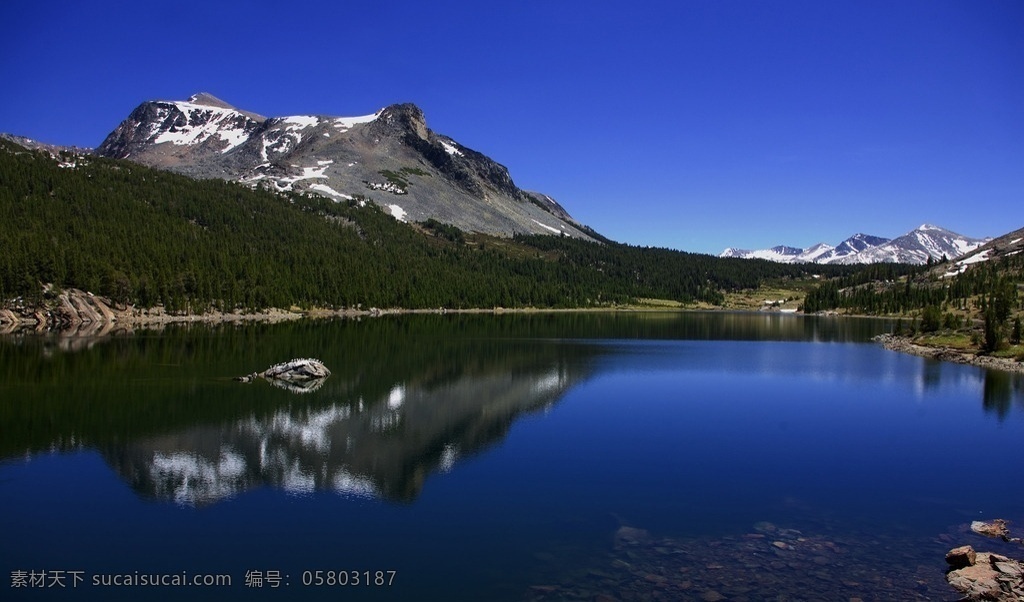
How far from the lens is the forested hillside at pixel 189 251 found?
10244 cm

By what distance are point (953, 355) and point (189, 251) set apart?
402ft

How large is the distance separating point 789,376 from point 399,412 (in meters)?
36.9

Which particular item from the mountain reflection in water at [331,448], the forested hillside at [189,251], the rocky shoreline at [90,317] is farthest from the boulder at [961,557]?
the forested hillside at [189,251]

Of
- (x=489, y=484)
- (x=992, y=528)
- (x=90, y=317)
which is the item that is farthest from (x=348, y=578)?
(x=90, y=317)

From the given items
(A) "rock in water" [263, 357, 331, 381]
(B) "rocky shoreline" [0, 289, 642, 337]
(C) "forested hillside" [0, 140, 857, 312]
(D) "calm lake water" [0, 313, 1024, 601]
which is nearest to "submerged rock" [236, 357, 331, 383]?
(A) "rock in water" [263, 357, 331, 381]

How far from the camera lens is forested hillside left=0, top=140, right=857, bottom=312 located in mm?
102438

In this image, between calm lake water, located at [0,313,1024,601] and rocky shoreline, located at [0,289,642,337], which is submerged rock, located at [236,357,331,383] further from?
rocky shoreline, located at [0,289,642,337]

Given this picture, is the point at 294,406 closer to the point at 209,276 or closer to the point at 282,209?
the point at 209,276

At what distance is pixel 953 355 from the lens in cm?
7325

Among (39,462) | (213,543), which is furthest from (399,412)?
(213,543)

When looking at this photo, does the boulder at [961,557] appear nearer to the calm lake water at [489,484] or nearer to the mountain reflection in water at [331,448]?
the calm lake water at [489,484]

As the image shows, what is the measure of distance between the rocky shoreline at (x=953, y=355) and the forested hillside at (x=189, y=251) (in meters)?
104

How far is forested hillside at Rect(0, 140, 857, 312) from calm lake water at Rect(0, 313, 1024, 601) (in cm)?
5392

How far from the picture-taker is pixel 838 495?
24.1 m
